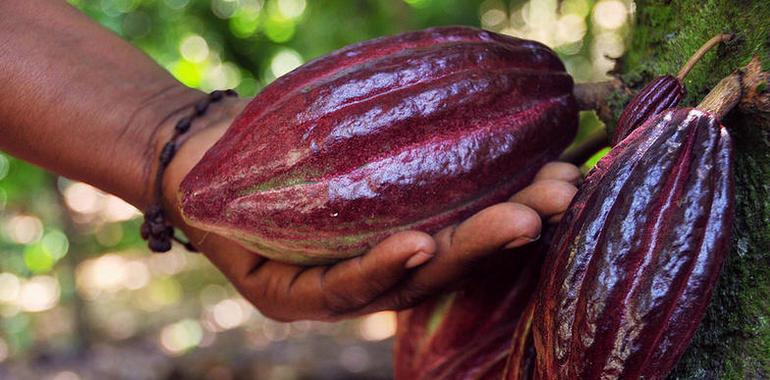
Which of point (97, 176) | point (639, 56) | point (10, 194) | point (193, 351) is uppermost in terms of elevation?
point (639, 56)

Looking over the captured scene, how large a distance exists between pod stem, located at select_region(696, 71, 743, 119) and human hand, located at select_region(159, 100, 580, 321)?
0.74 feet

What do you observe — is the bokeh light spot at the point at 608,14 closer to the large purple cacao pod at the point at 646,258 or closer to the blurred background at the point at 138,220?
the blurred background at the point at 138,220

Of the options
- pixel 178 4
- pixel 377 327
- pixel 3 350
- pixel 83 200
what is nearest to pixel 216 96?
pixel 178 4

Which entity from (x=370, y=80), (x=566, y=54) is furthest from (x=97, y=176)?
(x=566, y=54)

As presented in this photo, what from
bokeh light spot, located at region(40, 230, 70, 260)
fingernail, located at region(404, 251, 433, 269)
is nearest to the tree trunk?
fingernail, located at region(404, 251, 433, 269)

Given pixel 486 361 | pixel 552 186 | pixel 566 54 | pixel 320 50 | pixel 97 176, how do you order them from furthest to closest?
1. pixel 566 54
2. pixel 320 50
3. pixel 97 176
4. pixel 486 361
5. pixel 552 186

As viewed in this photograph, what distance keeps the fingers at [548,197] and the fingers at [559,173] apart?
26mm

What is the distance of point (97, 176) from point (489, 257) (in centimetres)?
78

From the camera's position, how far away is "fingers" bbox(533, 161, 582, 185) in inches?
42.9

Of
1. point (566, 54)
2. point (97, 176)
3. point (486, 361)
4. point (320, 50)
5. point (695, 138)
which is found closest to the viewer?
point (695, 138)

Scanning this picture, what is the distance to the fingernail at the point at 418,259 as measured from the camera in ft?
3.38

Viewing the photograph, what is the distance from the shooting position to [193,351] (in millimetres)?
3773

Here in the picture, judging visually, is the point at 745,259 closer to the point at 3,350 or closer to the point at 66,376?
the point at 66,376

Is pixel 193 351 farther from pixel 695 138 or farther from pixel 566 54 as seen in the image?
pixel 695 138
